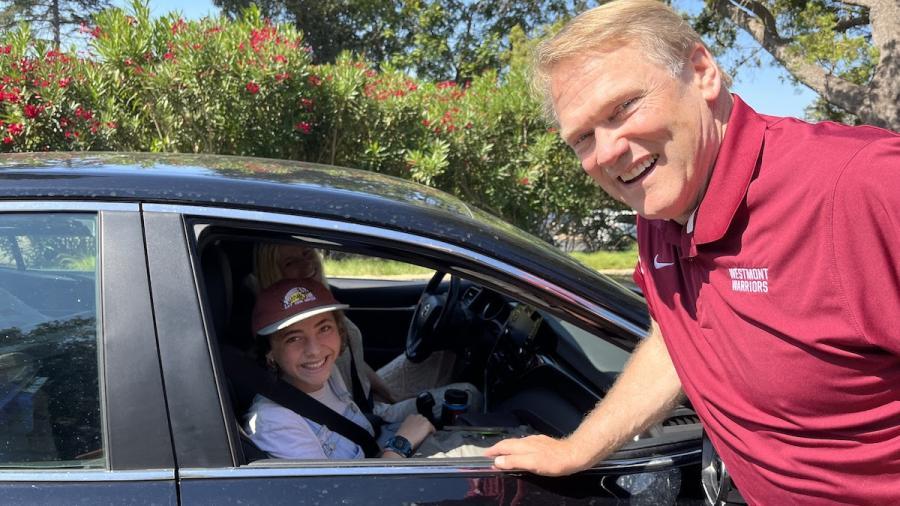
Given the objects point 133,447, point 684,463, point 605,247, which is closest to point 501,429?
point 684,463

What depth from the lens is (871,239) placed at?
1.20 meters

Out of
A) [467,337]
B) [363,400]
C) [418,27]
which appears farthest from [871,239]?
[418,27]

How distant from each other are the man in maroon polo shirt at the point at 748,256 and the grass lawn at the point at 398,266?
1.59 m

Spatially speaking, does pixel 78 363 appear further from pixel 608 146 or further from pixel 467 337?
pixel 467 337

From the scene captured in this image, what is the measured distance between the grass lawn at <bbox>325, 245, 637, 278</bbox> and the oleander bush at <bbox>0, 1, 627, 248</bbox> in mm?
1136

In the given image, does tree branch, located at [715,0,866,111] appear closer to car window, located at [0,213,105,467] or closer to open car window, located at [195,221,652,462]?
open car window, located at [195,221,652,462]

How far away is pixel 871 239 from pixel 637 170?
1.53 feet

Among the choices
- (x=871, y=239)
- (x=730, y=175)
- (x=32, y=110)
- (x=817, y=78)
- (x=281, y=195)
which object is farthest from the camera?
(x=817, y=78)

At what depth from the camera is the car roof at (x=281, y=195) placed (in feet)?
5.21

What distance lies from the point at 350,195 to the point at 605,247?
11.0 meters

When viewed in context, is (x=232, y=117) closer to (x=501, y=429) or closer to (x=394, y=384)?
(x=394, y=384)

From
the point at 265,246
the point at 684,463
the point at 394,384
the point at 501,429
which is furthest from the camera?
the point at 394,384

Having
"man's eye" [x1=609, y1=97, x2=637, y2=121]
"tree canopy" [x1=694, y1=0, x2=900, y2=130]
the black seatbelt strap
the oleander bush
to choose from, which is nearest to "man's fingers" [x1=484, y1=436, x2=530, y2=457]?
"man's eye" [x1=609, y1=97, x2=637, y2=121]

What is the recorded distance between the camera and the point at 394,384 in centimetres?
331
